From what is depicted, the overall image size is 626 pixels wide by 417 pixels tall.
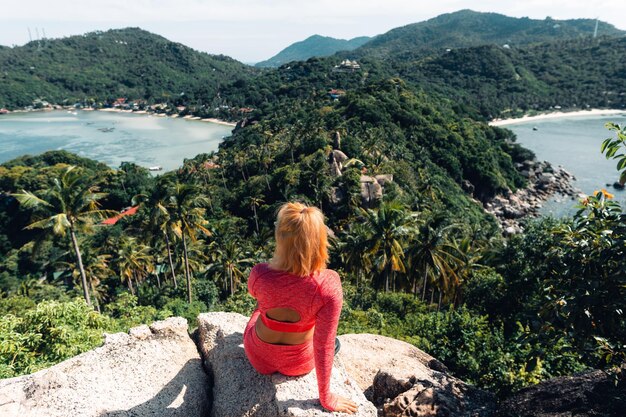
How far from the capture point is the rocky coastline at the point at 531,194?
208 feet

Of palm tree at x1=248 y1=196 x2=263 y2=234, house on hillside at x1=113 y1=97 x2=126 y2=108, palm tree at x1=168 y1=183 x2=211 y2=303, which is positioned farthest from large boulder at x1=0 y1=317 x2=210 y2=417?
house on hillside at x1=113 y1=97 x2=126 y2=108

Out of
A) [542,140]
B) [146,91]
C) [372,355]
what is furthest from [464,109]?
[146,91]

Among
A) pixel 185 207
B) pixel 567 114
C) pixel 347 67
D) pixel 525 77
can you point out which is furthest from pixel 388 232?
pixel 525 77

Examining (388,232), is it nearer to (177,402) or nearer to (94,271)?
(177,402)

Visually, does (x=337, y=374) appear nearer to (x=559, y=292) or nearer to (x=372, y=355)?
(x=559, y=292)

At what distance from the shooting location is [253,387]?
16.2ft

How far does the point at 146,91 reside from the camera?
18238cm

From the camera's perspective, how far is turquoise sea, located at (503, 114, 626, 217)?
6825 centimetres

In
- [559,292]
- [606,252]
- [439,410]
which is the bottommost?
[439,410]

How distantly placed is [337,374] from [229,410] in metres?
1.34

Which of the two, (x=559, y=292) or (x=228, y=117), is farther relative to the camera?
(x=228, y=117)

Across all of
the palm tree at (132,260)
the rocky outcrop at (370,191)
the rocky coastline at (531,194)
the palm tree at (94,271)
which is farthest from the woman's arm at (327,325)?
the rocky coastline at (531,194)

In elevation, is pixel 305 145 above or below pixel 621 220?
below

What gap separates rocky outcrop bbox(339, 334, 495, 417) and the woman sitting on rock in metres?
A: 2.39
